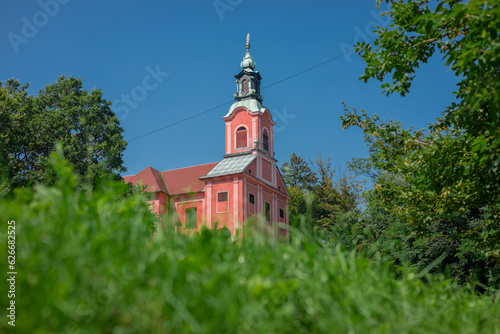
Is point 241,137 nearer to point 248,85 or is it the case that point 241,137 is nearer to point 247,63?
point 248,85

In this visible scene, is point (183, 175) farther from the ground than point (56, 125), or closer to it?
farther from the ground

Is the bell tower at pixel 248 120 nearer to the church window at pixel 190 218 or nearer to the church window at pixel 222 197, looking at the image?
the church window at pixel 222 197

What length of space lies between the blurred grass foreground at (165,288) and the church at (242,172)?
28.3m

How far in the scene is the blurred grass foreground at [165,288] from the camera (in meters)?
1.25

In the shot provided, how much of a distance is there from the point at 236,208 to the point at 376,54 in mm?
24620

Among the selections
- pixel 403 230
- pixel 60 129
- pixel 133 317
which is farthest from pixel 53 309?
pixel 60 129

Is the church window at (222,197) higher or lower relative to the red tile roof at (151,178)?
lower

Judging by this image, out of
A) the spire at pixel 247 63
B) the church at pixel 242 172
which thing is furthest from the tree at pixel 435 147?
the spire at pixel 247 63

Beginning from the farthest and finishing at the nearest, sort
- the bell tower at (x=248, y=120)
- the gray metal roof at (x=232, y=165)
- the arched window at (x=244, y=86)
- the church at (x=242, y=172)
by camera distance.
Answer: the arched window at (x=244, y=86)
the bell tower at (x=248, y=120)
the gray metal roof at (x=232, y=165)
the church at (x=242, y=172)

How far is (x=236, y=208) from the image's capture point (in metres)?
30.7

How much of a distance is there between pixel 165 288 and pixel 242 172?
30720 mm

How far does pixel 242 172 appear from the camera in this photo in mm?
32000

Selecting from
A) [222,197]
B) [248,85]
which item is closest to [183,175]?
[222,197]

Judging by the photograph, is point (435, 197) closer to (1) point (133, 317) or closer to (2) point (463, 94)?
(2) point (463, 94)
